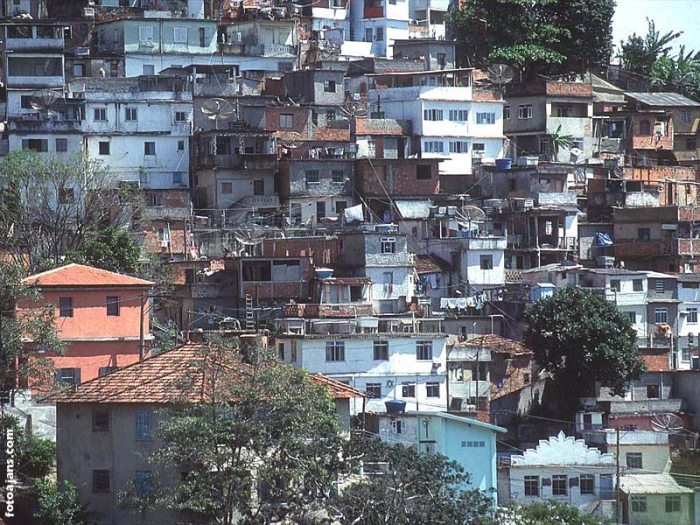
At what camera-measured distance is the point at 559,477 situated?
51875 millimetres

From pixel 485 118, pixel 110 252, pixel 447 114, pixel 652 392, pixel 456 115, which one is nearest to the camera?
pixel 110 252

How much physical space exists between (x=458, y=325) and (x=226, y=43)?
64.8 ft

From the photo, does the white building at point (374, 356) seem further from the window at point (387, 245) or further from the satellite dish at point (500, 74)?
the satellite dish at point (500, 74)

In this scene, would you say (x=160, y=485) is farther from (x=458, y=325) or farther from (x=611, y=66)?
(x=611, y=66)

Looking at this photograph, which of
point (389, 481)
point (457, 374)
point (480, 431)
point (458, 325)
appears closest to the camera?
point (389, 481)

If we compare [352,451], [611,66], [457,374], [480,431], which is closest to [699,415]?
[457,374]

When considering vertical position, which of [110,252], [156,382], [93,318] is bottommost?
[156,382]

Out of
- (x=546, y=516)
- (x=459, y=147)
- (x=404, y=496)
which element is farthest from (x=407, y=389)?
(x=459, y=147)

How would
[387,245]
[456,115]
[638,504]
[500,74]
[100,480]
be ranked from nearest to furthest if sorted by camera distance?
1. [100,480]
2. [638,504]
3. [387,245]
4. [456,115]
5. [500,74]

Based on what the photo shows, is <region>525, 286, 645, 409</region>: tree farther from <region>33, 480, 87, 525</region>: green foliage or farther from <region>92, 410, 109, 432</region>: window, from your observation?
<region>33, 480, 87, 525</region>: green foliage

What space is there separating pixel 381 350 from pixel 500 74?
19.7 metres

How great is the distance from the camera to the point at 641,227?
228 ft

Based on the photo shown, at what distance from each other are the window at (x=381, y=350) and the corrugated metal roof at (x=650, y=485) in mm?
7585

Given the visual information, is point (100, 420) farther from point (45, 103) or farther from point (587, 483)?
point (45, 103)
